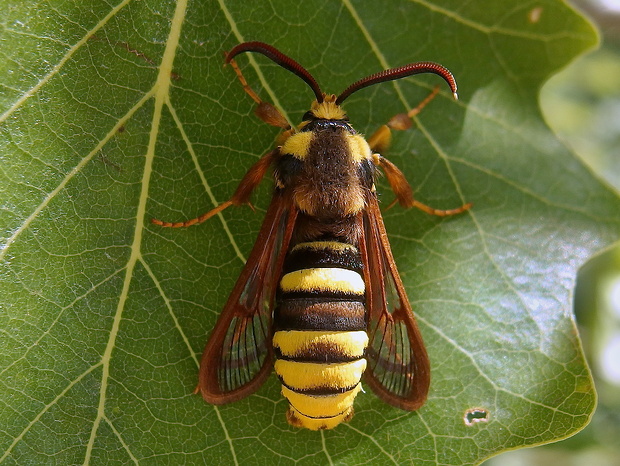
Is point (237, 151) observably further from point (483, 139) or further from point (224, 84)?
point (483, 139)

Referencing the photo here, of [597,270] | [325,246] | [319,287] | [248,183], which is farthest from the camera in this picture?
[597,270]

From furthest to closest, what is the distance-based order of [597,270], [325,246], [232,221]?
[597,270]
[232,221]
[325,246]

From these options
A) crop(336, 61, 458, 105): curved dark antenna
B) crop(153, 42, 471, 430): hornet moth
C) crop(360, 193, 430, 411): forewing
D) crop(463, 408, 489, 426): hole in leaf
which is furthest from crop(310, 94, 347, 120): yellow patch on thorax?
crop(463, 408, 489, 426): hole in leaf

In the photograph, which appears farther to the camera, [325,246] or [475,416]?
[475,416]

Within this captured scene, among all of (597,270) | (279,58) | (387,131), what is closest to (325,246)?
(387,131)

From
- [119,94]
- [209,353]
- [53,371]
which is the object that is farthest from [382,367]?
[119,94]

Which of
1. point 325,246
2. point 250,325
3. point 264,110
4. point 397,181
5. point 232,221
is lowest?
point 250,325

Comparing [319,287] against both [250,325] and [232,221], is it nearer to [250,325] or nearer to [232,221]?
[250,325]

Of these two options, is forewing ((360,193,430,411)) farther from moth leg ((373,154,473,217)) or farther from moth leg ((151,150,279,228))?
moth leg ((151,150,279,228))
